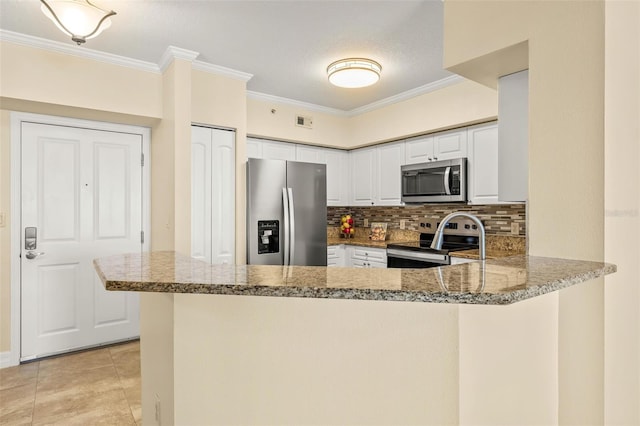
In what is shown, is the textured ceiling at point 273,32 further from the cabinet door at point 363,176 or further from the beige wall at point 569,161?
the cabinet door at point 363,176

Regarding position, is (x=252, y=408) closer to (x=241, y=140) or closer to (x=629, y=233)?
(x=629, y=233)

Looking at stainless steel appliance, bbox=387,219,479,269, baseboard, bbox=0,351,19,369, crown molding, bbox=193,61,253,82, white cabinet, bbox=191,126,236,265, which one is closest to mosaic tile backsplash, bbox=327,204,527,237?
stainless steel appliance, bbox=387,219,479,269

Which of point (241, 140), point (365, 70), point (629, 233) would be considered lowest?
point (629, 233)

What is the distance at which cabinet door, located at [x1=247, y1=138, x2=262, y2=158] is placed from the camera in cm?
413

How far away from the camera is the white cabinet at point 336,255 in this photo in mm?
4605

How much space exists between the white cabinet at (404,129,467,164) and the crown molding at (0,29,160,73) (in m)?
2.60

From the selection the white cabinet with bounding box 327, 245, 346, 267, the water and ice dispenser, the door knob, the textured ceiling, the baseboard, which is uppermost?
the textured ceiling

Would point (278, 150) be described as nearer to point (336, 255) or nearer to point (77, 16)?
point (336, 255)

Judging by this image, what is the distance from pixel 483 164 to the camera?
350 cm

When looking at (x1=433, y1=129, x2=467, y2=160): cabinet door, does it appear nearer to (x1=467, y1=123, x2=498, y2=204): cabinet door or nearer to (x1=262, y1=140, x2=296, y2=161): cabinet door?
(x1=467, y1=123, x2=498, y2=204): cabinet door

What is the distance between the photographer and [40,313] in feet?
10.6

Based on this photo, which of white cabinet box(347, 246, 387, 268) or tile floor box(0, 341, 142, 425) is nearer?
tile floor box(0, 341, 142, 425)

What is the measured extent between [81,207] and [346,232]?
3.07 m

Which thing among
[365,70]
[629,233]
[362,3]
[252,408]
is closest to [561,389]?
[629,233]
